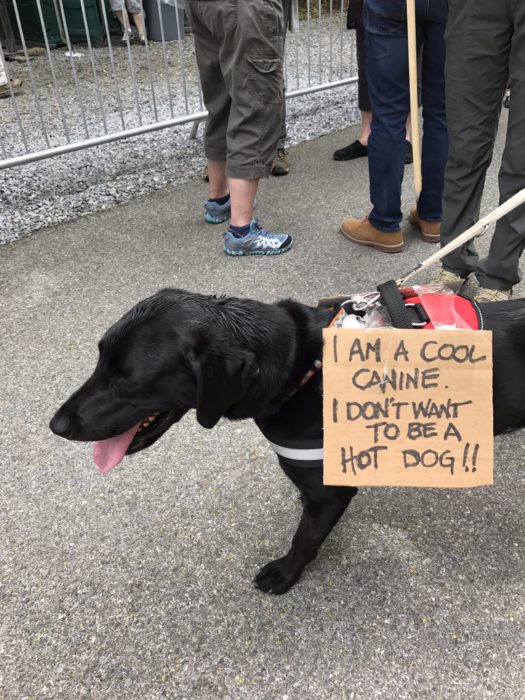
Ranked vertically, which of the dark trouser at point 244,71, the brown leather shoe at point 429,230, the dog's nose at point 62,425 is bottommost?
the brown leather shoe at point 429,230

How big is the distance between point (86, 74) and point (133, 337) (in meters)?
6.19

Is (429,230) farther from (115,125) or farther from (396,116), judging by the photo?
(115,125)

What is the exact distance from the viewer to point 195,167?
5004mm

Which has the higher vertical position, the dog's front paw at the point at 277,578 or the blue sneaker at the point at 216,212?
the blue sneaker at the point at 216,212

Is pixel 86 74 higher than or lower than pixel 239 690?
higher

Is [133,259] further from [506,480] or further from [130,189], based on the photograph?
[506,480]

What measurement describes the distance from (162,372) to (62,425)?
37 centimetres

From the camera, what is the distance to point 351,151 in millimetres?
5082

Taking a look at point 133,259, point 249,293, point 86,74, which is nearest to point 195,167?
point 133,259

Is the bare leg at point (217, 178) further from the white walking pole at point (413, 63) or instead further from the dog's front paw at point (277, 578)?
the dog's front paw at point (277, 578)

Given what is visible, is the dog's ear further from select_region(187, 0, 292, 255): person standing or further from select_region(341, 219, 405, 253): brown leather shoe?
select_region(341, 219, 405, 253): brown leather shoe

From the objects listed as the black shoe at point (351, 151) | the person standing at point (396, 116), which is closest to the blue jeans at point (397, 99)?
the person standing at point (396, 116)

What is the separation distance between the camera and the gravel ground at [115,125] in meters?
4.50

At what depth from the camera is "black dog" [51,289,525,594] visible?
150 centimetres
